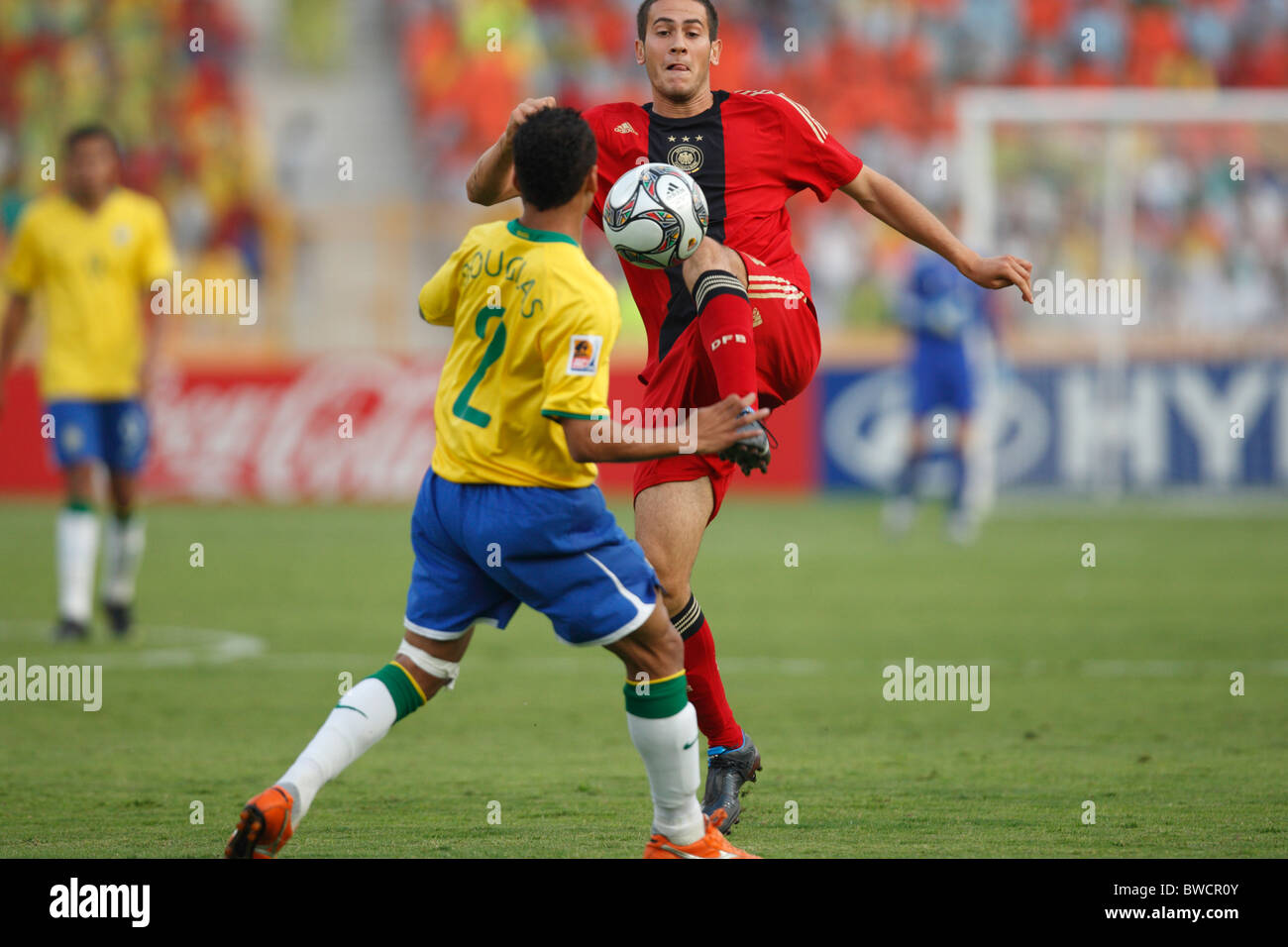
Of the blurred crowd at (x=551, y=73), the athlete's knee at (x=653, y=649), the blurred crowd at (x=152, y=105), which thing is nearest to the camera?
the athlete's knee at (x=653, y=649)

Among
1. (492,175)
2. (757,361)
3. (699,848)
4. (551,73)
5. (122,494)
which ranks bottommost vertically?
(699,848)

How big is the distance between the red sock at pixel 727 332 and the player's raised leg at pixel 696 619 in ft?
1.48

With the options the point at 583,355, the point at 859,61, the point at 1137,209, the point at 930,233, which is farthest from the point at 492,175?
the point at 859,61

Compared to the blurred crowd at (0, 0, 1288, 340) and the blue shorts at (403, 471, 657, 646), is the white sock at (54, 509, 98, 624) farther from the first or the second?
the blurred crowd at (0, 0, 1288, 340)

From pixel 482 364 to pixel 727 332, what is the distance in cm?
82

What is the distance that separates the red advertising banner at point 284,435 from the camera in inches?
695

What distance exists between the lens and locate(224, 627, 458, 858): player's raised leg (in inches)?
165

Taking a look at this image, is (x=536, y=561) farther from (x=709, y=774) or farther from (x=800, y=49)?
(x=800, y=49)

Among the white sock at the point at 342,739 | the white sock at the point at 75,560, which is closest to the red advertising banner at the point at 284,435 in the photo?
the white sock at the point at 75,560

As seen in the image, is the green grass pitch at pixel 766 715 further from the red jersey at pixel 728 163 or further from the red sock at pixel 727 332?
the red jersey at pixel 728 163

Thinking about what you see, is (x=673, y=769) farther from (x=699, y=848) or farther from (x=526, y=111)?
(x=526, y=111)

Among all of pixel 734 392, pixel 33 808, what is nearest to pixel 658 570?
pixel 734 392

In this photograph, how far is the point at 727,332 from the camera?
4980 millimetres

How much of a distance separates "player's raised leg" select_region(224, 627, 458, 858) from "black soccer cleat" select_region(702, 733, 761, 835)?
1.07 metres
